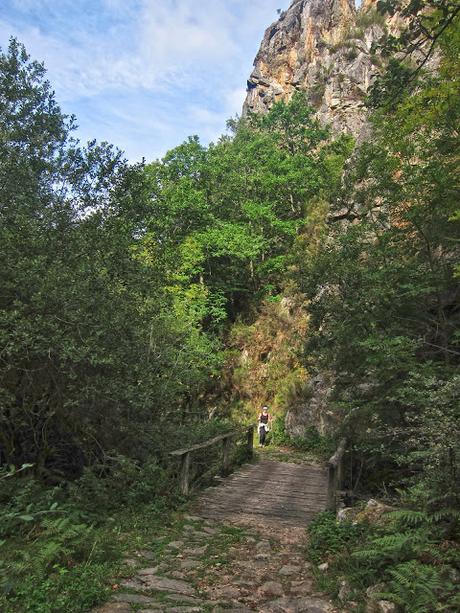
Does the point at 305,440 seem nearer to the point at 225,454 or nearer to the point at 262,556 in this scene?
the point at 225,454

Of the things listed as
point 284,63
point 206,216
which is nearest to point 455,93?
point 206,216

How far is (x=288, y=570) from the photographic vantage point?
17.2 ft

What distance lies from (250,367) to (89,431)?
16501mm

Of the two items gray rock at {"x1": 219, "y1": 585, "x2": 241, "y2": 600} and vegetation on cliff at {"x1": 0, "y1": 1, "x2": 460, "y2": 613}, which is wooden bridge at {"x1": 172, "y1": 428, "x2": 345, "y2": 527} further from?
gray rock at {"x1": 219, "y1": 585, "x2": 241, "y2": 600}

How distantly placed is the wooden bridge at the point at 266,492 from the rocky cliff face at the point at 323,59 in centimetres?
3183

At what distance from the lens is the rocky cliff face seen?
38.8 m

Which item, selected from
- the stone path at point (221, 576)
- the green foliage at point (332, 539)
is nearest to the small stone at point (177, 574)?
the stone path at point (221, 576)

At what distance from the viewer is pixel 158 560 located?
17.4 ft

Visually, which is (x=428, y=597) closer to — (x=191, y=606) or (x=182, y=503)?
(x=191, y=606)

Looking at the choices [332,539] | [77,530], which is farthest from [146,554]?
[332,539]

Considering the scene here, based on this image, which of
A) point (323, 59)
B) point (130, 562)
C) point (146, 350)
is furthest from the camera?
point (323, 59)

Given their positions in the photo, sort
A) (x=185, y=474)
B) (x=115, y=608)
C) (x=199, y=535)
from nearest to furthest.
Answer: (x=115, y=608) → (x=199, y=535) → (x=185, y=474)

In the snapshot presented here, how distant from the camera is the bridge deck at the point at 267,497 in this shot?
25.2 ft

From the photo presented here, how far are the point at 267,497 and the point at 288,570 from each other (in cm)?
384
